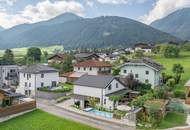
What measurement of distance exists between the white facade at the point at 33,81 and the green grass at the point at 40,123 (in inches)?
595

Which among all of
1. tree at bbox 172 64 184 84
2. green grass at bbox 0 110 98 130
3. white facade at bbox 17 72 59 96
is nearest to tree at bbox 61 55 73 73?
white facade at bbox 17 72 59 96

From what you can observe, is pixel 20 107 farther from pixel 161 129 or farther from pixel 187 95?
pixel 187 95

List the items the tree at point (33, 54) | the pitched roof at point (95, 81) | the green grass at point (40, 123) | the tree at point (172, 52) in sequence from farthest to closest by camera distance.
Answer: the tree at point (33, 54)
the tree at point (172, 52)
the pitched roof at point (95, 81)
the green grass at point (40, 123)

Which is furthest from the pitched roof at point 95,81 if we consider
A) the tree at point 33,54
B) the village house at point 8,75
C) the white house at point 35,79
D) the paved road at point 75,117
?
the tree at point 33,54

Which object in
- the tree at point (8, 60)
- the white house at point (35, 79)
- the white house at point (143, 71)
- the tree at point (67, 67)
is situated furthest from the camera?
the tree at point (8, 60)

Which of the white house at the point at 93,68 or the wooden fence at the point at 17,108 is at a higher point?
the white house at the point at 93,68

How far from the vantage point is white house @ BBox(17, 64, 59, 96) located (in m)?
53.1

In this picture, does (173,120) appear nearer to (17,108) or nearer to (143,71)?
(143,71)

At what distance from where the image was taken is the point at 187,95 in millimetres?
43594

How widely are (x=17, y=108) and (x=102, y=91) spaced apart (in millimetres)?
12690

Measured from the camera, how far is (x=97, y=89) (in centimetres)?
4256

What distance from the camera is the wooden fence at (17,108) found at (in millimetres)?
37500

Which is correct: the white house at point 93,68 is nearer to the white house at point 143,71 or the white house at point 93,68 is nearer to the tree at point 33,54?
the white house at point 143,71

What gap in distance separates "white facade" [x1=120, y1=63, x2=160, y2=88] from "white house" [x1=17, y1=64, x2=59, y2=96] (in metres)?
15.0
